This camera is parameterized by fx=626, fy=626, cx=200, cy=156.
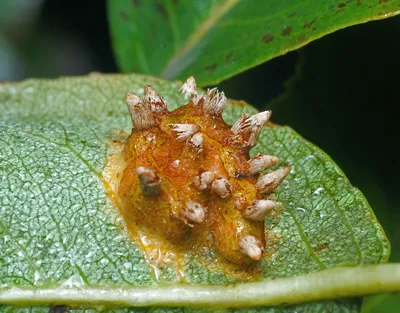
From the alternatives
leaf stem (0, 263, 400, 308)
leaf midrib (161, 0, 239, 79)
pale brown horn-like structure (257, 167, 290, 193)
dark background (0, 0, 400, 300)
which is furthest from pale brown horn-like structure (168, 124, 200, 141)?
leaf midrib (161, 0, 239, 79)

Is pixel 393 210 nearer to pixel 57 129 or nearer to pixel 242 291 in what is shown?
pixel 242 291

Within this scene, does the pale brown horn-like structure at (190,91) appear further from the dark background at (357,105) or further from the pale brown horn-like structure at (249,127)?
the dark background at (357,105)

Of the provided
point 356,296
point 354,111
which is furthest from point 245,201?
point 354,111

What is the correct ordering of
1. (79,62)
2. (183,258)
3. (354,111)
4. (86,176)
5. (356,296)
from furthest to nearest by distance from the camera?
(79,62)
(354,111)
(86,176)
(183,258)
(356,296)

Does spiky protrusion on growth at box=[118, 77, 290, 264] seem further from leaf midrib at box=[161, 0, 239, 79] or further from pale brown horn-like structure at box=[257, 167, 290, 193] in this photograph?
leaf midrib at box=[161, 0, 239, 79]

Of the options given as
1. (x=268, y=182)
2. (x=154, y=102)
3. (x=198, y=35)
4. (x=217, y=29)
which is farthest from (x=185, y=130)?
(x=198, y=35)

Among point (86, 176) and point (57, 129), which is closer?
point (86, 176)
